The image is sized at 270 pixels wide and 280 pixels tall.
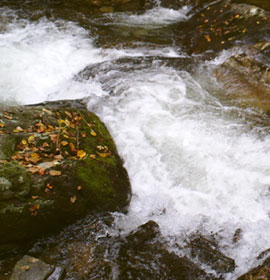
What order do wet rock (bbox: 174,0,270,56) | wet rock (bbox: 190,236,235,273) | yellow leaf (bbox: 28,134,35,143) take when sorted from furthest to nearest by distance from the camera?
wet rock (bbox: 174,0,270,56) → yellow leaf (bbox: 28,134,35,143) → wet rock (bbox: 190,236,235,273)

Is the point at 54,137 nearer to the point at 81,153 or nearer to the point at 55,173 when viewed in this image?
the point at 81,153

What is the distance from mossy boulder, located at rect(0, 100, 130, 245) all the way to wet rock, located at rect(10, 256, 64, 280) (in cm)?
44

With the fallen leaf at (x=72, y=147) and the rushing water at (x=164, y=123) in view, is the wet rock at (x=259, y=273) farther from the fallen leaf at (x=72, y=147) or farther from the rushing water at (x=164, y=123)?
the fallen leaf at (x=72, y=147)

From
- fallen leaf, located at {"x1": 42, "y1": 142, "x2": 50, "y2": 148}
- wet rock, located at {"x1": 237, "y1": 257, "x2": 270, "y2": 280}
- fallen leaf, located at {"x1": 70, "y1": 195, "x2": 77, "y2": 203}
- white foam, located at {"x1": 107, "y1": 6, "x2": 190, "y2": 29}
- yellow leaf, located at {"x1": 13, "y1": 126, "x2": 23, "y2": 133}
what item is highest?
white foam, located at {"x1": 107, "y1": 6, "x2": 190, "y2": 29}

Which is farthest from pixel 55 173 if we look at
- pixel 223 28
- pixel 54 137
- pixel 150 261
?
pixel 223 28

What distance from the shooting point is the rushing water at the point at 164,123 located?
484 centimetres

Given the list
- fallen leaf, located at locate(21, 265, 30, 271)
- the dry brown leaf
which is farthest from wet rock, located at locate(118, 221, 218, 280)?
the dry brown leaf

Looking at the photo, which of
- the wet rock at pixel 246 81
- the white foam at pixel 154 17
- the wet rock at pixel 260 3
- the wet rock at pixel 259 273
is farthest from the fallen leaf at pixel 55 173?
the wet rock at pixel 260 3

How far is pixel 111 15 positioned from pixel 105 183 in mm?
8960

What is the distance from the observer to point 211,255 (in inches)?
163

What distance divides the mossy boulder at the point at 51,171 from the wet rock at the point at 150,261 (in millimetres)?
684

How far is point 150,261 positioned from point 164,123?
11.3 feet

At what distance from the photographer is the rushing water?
15.9ft

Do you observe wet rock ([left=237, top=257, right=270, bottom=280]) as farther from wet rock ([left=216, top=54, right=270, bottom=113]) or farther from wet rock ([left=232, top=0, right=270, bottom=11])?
wet rock ([left=232, top=0, right=270, bottom=11])
